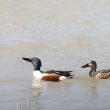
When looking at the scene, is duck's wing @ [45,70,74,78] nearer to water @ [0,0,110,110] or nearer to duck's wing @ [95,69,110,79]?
water @ [0,0,110,110]

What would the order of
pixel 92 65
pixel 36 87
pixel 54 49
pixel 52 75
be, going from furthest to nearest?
pixel 54 49 < pixel 92 65 < pixel 52 75 < pixel 36 87

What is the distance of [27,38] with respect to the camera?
1973 centimetres

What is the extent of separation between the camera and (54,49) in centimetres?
1784

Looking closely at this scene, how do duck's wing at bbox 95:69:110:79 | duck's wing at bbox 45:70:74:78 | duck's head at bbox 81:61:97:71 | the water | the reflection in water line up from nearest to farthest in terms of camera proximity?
the water, the reflection in water, duck's wing at bbox 45:70:74:78, duck's wing at bbox 95:69:110:79, duck's head at bbox 81:61:97:71

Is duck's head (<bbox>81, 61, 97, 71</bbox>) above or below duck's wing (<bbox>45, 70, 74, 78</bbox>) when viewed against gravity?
above

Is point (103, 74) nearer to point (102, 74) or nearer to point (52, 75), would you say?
point (102, 74)

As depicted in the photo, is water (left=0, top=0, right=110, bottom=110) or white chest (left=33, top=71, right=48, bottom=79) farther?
white chest (left=33, top=71, right=48, bottom=79)

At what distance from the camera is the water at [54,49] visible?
1153cm

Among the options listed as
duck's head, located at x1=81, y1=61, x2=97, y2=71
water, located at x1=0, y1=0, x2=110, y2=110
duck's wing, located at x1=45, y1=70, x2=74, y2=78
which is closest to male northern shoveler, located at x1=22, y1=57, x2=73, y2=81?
duck's wing, located at x1=45, y1=70, x2=74, y2=78

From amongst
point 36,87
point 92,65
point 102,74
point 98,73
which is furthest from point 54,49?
point 36,87

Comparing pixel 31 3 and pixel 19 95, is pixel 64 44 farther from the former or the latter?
pixel 31 3

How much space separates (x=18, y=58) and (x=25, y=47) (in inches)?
67.7

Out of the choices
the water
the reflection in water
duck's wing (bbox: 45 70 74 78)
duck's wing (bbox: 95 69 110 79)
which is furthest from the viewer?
duck's wing (bbox: 95 69 110 79)

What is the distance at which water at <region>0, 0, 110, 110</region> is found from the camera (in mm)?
11531
